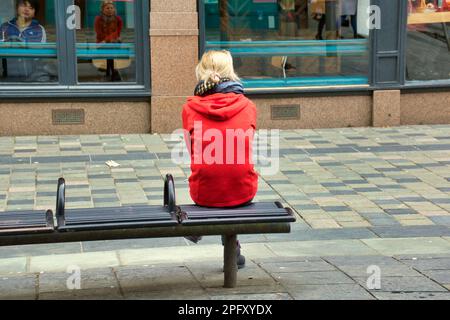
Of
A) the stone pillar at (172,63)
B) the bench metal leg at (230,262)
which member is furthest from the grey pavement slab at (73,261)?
the stone pillar at (172,63)

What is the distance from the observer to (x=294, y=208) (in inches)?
323

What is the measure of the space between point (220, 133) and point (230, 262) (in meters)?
0.80

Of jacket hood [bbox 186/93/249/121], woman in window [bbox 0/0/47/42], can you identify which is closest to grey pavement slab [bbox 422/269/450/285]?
jacket hood [bbox 186/93/249/121]

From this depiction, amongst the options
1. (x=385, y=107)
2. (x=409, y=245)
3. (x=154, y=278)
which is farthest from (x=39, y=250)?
(x=385, y=107)

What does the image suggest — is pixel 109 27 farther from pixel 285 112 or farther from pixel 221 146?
pixel 221 146

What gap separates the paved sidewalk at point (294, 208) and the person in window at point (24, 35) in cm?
99

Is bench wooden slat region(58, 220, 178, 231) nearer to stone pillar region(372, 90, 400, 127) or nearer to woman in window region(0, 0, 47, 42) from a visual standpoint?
woman in window region(0, 0, 47, 42)

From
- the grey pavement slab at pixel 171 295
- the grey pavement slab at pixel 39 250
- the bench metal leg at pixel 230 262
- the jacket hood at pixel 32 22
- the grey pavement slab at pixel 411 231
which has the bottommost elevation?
the grey pavement slab at pixel 39 250

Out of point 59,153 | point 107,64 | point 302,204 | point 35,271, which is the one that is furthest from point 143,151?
point 35,271

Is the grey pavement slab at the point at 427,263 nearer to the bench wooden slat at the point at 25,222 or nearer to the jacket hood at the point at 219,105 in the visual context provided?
the jacket hood at the point at 219,105

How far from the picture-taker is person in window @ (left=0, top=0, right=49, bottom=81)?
12.1 meters

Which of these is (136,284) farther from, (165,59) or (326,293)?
(165,59)

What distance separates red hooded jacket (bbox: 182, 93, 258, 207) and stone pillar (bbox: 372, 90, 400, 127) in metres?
6.91

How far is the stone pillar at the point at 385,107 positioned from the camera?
40.7 ft
